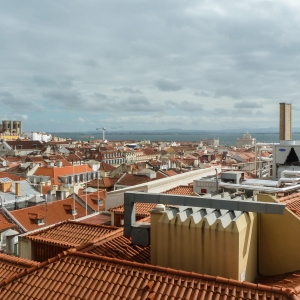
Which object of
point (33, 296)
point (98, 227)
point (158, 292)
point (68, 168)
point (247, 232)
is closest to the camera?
point (158, 292)

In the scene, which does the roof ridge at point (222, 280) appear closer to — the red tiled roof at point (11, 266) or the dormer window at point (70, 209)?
the red tiled roof at point (11, 266)

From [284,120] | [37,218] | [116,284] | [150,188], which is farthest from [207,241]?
[37,218]

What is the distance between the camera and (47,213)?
24.1m

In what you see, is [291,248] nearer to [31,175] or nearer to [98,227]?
[98,227]

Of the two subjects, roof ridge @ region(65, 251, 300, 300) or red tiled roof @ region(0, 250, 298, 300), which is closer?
roof ridge @ region(65, 251, 300, 300)

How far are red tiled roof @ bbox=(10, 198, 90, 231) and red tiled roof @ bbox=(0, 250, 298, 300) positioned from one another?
15444 millimetres

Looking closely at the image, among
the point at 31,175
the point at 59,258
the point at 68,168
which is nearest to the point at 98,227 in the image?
the point at 59,258

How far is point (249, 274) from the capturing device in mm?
7016

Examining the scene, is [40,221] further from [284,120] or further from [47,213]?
[284,120]

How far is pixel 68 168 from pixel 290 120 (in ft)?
115

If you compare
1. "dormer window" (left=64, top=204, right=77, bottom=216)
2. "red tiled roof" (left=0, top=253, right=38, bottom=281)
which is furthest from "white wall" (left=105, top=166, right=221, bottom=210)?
"red tiled roof" (left=0, top=253, right=38, bottom=281)

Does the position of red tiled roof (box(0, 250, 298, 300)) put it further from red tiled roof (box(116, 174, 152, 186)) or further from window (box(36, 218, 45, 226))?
red tiled roof (box(116, 174, 152, 186))

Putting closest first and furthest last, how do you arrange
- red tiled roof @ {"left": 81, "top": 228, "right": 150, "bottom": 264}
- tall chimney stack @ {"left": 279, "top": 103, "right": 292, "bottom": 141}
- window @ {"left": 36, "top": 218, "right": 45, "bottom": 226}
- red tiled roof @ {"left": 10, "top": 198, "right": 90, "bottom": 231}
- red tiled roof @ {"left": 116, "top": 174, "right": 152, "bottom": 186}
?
red tiled roof @ {"left": 81, "top": 228, "right": 150, "bottom": 264}
tall chimney stack @ {"left": 279, "top": 103, "right": 292, "bottom": 141}
red tiled roof @ {"left": 10, "top": 198, "right": 90, "bottom": 231}
window @ {"left": 36, "top": 218, "right": 45, "bottom": 226}
red tiled roof @ {"left": 116, "top": 174, "right": 152, "bottom": 186}

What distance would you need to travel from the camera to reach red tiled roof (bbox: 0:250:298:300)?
5.58 meters
